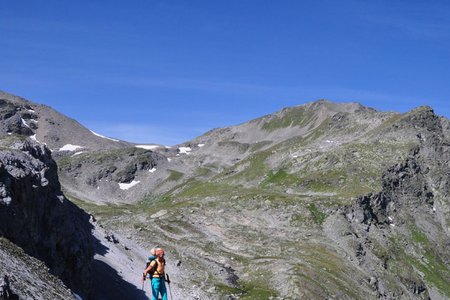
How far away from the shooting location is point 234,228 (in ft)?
394

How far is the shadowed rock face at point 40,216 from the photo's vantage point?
43281 millimetres

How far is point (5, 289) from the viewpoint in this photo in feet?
86.8

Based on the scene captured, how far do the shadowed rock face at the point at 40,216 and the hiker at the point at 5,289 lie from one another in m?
13.4

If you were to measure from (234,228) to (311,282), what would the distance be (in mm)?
35557

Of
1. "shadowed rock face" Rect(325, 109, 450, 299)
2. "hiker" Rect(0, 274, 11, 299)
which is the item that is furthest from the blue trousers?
"shadowed rock face" Rect(325, 109, 450, 299)

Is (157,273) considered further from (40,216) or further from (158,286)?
(40,216)

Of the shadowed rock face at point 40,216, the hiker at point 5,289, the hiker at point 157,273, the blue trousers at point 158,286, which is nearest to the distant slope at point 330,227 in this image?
the shadowed rock face at point 40,216

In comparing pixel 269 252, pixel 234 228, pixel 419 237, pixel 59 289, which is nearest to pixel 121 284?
pixel 59 289

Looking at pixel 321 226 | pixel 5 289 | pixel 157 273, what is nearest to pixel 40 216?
pixel 5 289

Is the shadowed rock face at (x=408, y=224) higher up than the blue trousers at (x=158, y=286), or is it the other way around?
the shadowed rock face at (x=408, y=224)

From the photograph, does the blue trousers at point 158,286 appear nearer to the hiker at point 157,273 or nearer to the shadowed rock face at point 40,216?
the hiker at point 157,273

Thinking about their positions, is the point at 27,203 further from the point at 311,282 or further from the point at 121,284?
the point at 311,282

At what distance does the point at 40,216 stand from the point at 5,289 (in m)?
24.3

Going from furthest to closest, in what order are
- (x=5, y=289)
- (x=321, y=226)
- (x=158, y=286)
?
(x=321, y=226) < (x=158, y=286) < (x=5, y=289)
